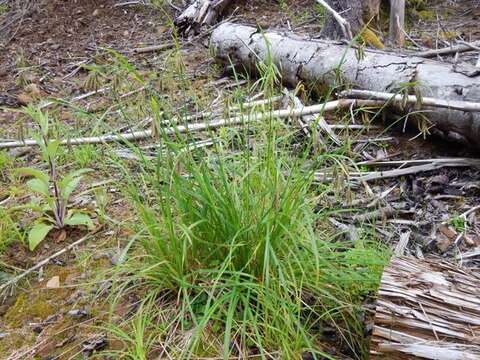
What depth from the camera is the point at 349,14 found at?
4875 mm

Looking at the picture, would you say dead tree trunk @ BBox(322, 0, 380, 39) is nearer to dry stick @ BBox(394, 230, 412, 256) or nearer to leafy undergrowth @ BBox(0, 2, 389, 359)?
dry stick @ BBox(394, 230, 412, 256)

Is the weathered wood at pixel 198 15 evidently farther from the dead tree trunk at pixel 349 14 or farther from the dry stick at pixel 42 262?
the dry stick at pixel 42 262

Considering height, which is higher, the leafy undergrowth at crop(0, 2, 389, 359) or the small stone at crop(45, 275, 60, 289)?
the leafy undergrowth at crop(0, 2, 389, 359)

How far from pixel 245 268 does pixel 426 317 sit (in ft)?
2.16

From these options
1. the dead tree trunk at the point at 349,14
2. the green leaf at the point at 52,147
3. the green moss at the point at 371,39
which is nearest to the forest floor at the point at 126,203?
the green leaf at the point at 52,147

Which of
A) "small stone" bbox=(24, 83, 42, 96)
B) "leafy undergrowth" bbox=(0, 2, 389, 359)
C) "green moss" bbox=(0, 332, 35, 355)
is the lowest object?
"small stone" bbox=(24, 83, 42, 96)

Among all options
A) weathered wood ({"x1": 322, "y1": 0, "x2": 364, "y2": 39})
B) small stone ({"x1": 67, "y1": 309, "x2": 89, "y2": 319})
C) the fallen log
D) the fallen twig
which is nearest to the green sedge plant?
small stone ({"x1": 67, "y1": 309, "x2": 89, "y2": 319})

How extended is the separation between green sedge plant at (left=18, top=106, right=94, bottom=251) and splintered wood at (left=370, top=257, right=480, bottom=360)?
5.10ft

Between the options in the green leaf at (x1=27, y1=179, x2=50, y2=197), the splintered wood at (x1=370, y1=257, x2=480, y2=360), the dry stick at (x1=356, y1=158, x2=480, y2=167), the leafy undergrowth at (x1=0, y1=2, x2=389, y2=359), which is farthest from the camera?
the dry stick at (x1=356, y1=158, x2=480, y2=167)

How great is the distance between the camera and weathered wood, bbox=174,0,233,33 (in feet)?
19.8

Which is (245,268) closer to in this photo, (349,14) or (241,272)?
(241,272)

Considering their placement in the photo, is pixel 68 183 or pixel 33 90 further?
Result: pixel 33 90

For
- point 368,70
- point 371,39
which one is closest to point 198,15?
point 371,39

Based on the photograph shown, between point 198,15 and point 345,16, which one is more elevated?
point 345,16
